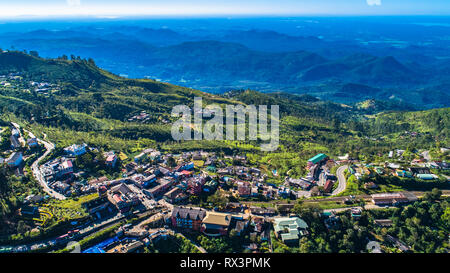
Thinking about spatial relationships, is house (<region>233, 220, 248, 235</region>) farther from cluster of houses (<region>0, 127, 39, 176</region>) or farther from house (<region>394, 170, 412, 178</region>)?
cluster of houses (<region>0, 127, 39, 176</region>)

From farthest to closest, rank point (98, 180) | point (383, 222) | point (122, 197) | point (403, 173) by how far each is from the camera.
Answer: point (403, 173) → point (98, 180) → point (122, 197) → point (383, 222)

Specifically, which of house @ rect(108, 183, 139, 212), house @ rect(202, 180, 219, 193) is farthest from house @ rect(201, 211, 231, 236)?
house @ rect(108, 183, 139, 212)

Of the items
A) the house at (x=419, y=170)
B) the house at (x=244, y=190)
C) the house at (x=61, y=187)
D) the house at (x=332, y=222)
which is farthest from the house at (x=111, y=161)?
the house at (x=419, y=170)

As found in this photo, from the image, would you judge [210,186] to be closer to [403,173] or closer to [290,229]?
[290,229]

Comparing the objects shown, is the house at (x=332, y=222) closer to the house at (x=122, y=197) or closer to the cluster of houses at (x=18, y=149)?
the house at (x=122, y=197)

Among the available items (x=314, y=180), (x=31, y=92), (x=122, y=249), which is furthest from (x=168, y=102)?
(x=122, y=249)

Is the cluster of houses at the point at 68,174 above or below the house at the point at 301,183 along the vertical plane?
Answer: above

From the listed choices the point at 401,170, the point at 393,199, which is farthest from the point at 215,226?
the point at 401,170

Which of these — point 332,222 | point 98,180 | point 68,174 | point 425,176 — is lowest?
point 332,222
